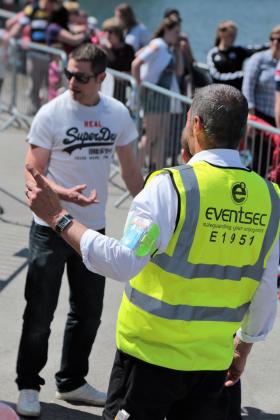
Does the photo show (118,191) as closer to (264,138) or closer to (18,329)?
(264,138)

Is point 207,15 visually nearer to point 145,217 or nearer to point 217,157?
point 217,157

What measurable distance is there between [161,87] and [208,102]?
6.72m

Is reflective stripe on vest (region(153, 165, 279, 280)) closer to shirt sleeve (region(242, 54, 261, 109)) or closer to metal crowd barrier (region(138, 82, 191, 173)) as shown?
shirt sleeve (region(242, 54, 261, 109))

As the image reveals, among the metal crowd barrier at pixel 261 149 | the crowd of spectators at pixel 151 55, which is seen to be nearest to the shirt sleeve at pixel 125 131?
the metal crowd barrier at pixel 261 149

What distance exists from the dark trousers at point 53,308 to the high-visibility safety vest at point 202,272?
149 centimetres

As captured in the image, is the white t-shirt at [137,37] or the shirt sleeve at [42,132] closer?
the shirt sleeve at [42,132]

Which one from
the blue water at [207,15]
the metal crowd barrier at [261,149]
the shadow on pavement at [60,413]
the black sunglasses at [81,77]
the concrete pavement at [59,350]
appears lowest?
the shadow on pavement at [60,413]

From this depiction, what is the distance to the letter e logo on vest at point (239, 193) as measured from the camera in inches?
126

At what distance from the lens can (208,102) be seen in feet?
10.5

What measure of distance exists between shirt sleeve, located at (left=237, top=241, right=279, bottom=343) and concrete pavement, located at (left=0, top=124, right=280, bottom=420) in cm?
176

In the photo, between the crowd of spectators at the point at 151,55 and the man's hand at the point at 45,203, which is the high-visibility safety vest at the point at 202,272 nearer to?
the man's hand at the point at 45,203

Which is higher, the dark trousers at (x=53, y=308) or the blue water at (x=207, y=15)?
the blue water at (x=207, y=15)

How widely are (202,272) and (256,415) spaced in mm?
2179

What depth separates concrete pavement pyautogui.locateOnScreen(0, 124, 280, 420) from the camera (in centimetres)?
507
